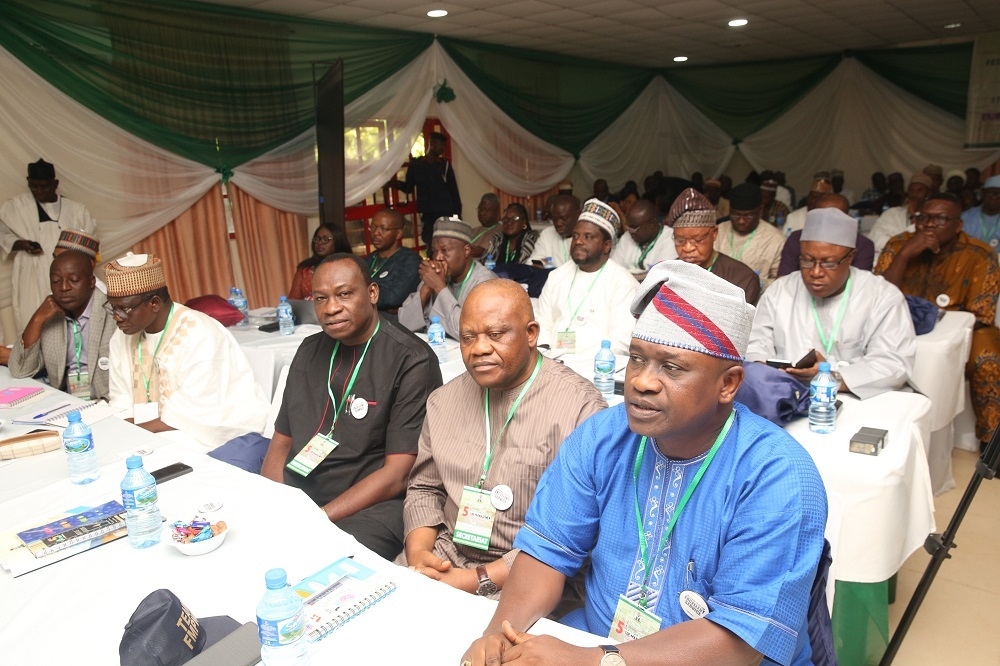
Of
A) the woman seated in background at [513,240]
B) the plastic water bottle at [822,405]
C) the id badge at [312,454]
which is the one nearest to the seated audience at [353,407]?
the id badge at [312,454]

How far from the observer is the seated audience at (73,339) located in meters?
3.70

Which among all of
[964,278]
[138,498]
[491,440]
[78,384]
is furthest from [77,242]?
[964,278]

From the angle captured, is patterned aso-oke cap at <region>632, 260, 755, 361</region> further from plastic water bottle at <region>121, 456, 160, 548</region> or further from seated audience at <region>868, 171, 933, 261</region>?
seated audience at <region>868, 171, 933, 261</region>

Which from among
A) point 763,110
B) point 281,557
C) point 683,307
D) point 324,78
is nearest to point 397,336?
point 281,557

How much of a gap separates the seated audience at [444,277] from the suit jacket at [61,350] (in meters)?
1.76

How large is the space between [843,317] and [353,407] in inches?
92.4

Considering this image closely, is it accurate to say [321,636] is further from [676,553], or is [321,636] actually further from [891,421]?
[891,421]

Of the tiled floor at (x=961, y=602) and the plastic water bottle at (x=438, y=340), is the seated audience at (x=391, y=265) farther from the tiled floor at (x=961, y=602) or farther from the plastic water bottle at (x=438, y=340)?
the tiled floor at (x=961, y=602)

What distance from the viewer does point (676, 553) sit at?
1.51 metres

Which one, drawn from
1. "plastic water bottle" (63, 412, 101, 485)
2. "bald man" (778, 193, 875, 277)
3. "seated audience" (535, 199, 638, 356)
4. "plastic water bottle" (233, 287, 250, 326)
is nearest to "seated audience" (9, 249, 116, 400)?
"plastic water bottle" (233, 287, 250, 326)

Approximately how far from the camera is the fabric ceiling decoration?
5.60 metres

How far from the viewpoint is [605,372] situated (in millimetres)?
3281

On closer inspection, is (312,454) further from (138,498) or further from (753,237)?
(753,237)

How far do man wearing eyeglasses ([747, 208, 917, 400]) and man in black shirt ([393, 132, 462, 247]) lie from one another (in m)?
5.47
